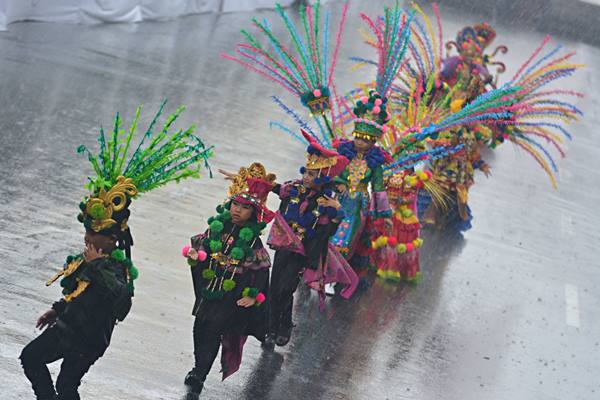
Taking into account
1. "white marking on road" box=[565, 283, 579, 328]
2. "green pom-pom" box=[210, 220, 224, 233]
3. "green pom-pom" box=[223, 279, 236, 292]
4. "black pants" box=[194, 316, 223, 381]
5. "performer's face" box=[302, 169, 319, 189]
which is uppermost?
"performer's face" box=[302, 169, 319, 189]

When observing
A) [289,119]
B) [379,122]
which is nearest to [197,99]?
[289,119]

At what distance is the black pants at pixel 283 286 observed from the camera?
28.3 ft

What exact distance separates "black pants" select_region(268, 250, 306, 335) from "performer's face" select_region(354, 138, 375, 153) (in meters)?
1.40

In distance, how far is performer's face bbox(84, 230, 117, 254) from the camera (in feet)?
19.7

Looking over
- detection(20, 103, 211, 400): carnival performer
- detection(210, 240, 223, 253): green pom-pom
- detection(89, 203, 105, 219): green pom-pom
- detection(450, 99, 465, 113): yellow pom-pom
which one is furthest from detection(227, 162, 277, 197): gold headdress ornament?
detection(450, 99, 465, 113): yellow pom-pom

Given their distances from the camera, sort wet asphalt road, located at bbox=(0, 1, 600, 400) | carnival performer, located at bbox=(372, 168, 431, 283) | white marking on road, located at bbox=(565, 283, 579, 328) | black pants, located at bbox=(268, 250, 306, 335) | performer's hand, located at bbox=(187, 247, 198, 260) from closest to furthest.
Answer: performer's hand, located at bbox=(187, 247, 198, 260) < wet asphalt road, located at bbox=(0, 1, 600, 400) < black pants, located at bbox=(268, 250, 306, 335) < carnival performer, located at bbox=(372, 168, 431, 283) < white marking on road, located at bbox=(565, 283, 579, 328)

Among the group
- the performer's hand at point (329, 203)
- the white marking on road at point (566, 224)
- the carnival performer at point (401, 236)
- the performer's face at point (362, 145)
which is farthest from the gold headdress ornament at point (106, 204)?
the white marking on road at point (566, 224)

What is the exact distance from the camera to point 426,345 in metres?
9.90

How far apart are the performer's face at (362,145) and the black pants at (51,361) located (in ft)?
13.3

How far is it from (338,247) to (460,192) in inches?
160

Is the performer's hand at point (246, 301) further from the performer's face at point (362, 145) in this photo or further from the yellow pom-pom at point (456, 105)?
the yellow pom-pom at point (456, 105)

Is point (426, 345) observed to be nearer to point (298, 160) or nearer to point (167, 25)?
point (298, 160)

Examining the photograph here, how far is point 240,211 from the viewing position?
725cm

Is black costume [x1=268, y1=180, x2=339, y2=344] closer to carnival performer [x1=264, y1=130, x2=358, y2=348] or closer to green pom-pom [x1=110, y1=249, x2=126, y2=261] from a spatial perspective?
carnival performer [x1=264, y1=130, x2=358, y2=348]
